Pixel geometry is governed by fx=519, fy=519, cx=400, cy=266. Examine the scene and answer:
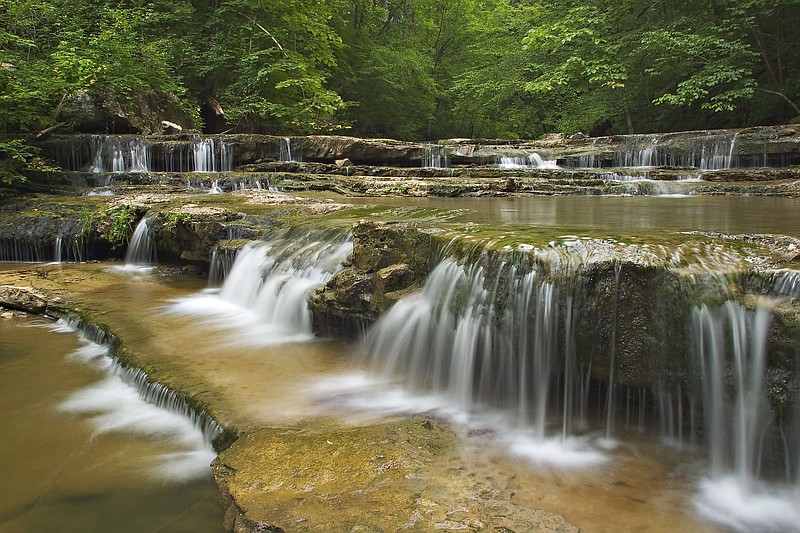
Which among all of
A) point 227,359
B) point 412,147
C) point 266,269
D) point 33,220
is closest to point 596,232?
point 227,359

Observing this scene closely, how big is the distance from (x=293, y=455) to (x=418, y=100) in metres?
23.8

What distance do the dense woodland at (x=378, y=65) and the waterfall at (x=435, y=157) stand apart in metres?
4.75

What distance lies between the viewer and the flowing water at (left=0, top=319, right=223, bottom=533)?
245 cm

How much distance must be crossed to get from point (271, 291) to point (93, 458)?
276cm

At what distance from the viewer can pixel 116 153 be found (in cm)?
1225

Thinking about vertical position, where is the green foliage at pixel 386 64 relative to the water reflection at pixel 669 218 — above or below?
above

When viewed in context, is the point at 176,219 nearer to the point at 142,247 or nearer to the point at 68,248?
the point at 142,247

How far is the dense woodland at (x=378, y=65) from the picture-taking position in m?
13.4

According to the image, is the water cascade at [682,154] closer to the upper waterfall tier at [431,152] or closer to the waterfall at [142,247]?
the upper waterfall tier at [431,152]

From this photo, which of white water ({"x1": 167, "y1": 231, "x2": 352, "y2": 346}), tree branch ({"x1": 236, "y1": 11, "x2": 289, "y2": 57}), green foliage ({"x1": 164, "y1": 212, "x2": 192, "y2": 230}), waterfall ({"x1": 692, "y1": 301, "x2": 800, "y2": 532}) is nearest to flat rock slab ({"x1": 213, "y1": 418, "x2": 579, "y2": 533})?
waterfall ({"x1": 692, "y1": 301, "x2": 800, "y2": 532})

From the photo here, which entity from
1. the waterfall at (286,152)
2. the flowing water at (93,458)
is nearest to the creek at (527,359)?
the flowing water at (93,458)

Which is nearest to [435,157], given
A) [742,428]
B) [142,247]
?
[142,247]

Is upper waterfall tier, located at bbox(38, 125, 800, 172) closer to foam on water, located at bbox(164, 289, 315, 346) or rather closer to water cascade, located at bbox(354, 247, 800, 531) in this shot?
foam on water, located at bbox(164, 289, 315, 346)

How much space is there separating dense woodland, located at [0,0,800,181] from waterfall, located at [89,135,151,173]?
105 centimetres
